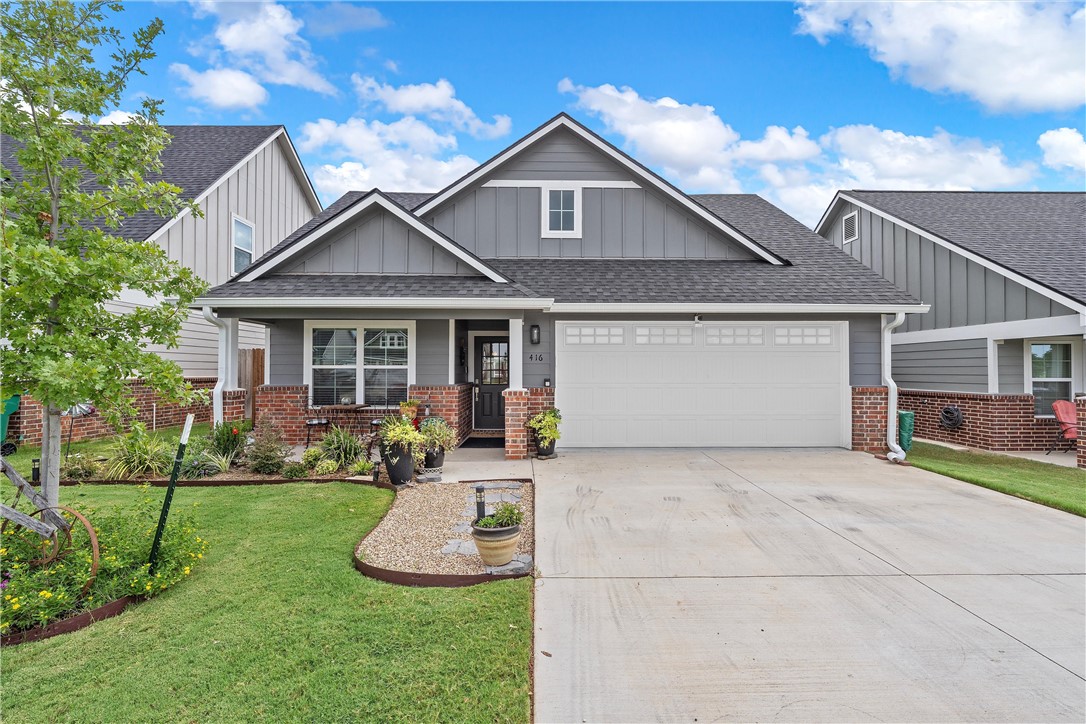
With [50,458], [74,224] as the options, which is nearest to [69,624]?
[50,458]

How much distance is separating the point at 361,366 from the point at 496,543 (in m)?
6.47

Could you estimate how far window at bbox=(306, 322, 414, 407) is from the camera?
31.7ft

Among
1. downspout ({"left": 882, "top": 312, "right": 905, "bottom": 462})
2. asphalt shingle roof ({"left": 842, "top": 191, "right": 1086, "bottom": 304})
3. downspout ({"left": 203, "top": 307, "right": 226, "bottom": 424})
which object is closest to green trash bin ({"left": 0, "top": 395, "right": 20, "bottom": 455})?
downspout ({"left": 203, "top": 307, "right": 226, "bottom": 424})

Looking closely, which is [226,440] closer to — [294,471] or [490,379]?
[294,471]

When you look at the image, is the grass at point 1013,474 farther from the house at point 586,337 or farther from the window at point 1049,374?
the window at point 1049,374

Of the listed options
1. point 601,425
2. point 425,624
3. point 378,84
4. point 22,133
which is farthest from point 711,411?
point 378,84

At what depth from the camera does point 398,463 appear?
700 centimetres

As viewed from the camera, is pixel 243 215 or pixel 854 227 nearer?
pixel 243 215

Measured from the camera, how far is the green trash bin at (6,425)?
8336 millimetres

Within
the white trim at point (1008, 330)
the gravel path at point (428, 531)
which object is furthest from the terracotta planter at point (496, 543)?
the white trim at point (1008, 330)

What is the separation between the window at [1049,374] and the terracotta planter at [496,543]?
11782 millimetres

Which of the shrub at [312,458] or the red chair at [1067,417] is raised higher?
the red chair at [1067,417]

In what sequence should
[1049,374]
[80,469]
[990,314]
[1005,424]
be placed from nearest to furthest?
1. [80,469]
2. [1005,424]
3. [990,314]
4. [1049,374]

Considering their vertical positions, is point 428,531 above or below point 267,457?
below
